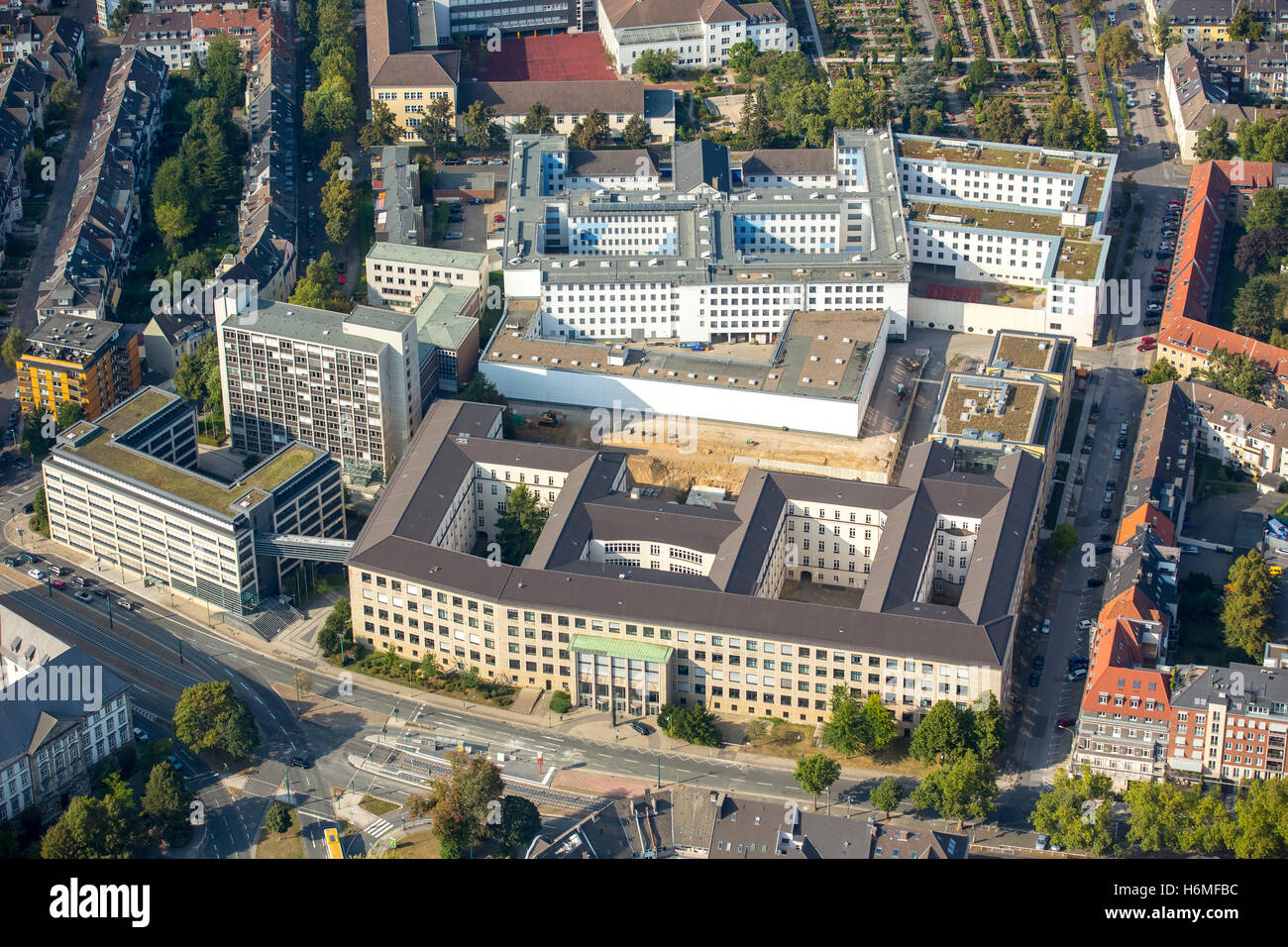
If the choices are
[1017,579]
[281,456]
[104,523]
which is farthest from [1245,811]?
[104,523]

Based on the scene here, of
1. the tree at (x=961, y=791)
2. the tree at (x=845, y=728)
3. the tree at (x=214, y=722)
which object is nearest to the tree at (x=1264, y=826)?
the tree at (x=961, y=791)

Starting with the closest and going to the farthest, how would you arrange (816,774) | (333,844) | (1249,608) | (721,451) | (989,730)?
(333,844) < (816,774) < (989,730) < (1249,608) < (721,451)

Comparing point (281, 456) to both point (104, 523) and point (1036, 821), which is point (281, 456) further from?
point (1036, 821)

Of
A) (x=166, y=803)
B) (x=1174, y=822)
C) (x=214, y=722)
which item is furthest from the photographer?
(x=214, y=722)

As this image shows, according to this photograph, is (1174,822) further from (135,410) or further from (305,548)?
(135,410)

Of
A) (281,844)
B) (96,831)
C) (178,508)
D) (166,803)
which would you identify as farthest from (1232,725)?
(178,508)

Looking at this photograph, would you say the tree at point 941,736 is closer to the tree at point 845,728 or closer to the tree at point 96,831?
the tree at point 845,728
